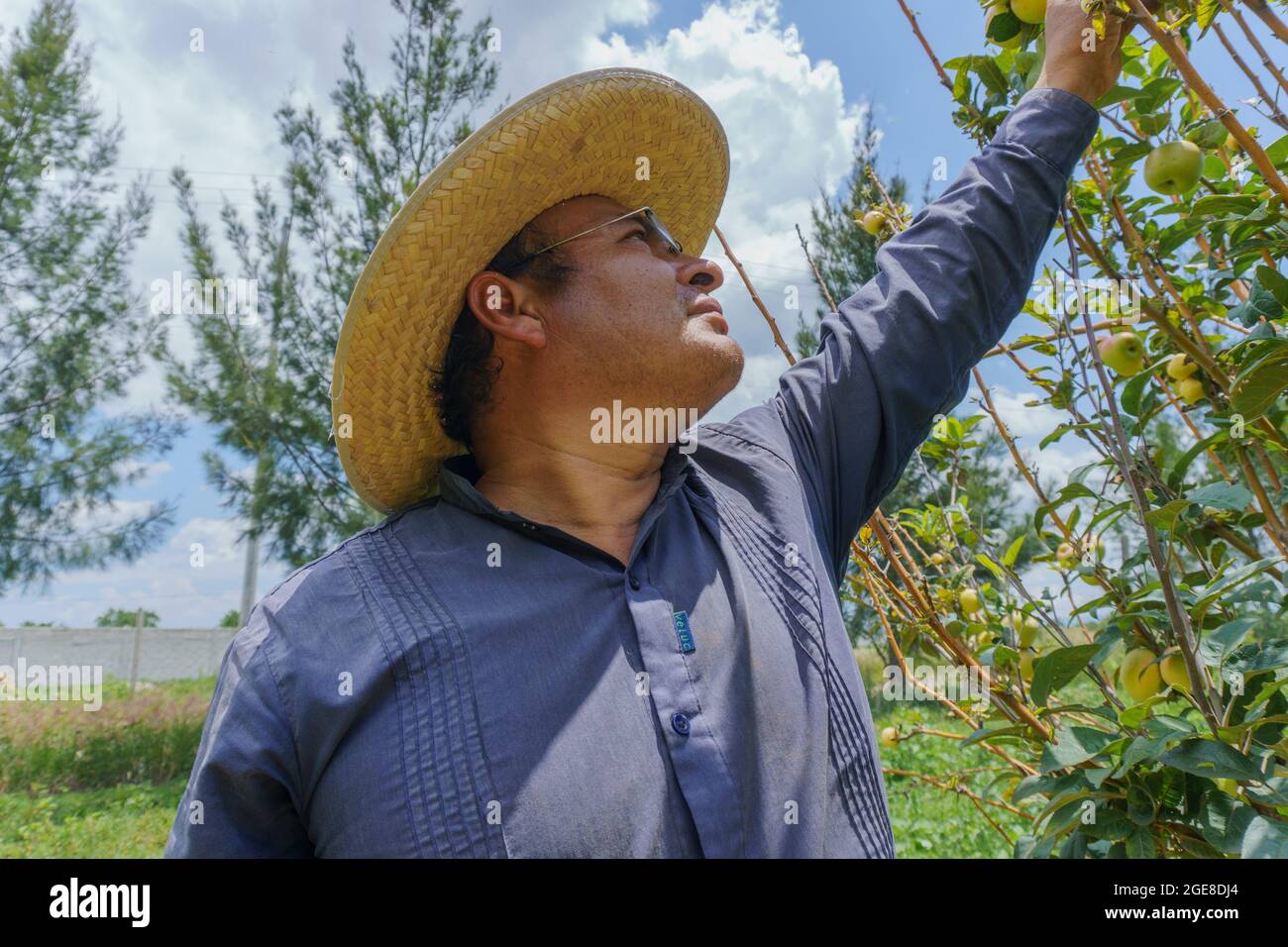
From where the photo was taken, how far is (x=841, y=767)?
3.23 feet

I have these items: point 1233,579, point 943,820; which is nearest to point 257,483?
point 943,820

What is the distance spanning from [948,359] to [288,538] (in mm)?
6602

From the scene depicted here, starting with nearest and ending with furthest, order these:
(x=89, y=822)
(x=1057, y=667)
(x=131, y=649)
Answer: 1. (x=1057, y=667)
2. (x=89, y=822)
3. (x=131, y=649)

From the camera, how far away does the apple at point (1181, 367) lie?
1340 mm

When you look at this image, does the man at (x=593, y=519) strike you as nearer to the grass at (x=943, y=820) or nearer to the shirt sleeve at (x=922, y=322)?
the shirt sleeve at (x=922, y=322)

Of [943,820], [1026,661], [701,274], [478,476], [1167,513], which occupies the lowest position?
[943,820]

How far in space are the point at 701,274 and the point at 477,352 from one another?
0.36 meters

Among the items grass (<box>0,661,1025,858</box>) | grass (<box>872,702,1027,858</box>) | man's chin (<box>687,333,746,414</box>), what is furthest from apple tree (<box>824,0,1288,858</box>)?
grass (<box>0,661,1025,858</box>)

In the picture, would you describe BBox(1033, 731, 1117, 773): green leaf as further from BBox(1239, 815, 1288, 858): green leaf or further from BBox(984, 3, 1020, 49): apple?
BBox(984, 3, 1020, 49): apple

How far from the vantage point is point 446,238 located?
127 cm

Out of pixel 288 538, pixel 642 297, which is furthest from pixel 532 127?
pixel 288 538

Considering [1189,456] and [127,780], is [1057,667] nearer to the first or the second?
[1189,456]

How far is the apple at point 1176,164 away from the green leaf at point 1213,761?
0.68 m
